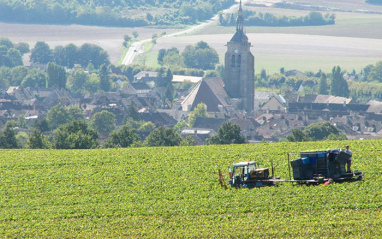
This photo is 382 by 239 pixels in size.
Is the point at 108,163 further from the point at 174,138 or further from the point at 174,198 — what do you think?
the point at 174,138

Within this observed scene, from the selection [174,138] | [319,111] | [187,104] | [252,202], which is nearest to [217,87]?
[187,104]

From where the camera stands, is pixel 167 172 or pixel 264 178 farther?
pixel 167 172

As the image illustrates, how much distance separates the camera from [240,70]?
16900cm

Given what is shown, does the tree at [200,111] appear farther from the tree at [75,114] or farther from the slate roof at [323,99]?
the slate roof at [323,99]

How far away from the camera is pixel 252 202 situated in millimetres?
34250

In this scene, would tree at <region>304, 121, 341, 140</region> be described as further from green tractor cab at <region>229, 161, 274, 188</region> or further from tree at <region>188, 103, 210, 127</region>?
green tractor cab at <region>229, 161, 274, 188</region>

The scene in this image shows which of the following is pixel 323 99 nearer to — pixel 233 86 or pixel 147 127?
pixel 233 86

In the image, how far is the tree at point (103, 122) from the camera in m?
140

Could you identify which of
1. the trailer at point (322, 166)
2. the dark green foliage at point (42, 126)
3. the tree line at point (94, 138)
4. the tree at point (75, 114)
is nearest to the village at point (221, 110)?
the tree at point (75, 114)

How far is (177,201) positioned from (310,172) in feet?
17.0

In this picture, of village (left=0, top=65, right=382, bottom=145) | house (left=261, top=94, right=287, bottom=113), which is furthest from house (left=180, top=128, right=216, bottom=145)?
house (left=261, top=94, right=287, bottom=113)

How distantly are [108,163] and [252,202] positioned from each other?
1286 cm

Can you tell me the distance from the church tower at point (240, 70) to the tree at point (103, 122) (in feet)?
107

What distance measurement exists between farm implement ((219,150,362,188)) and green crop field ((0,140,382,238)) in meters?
0.44
